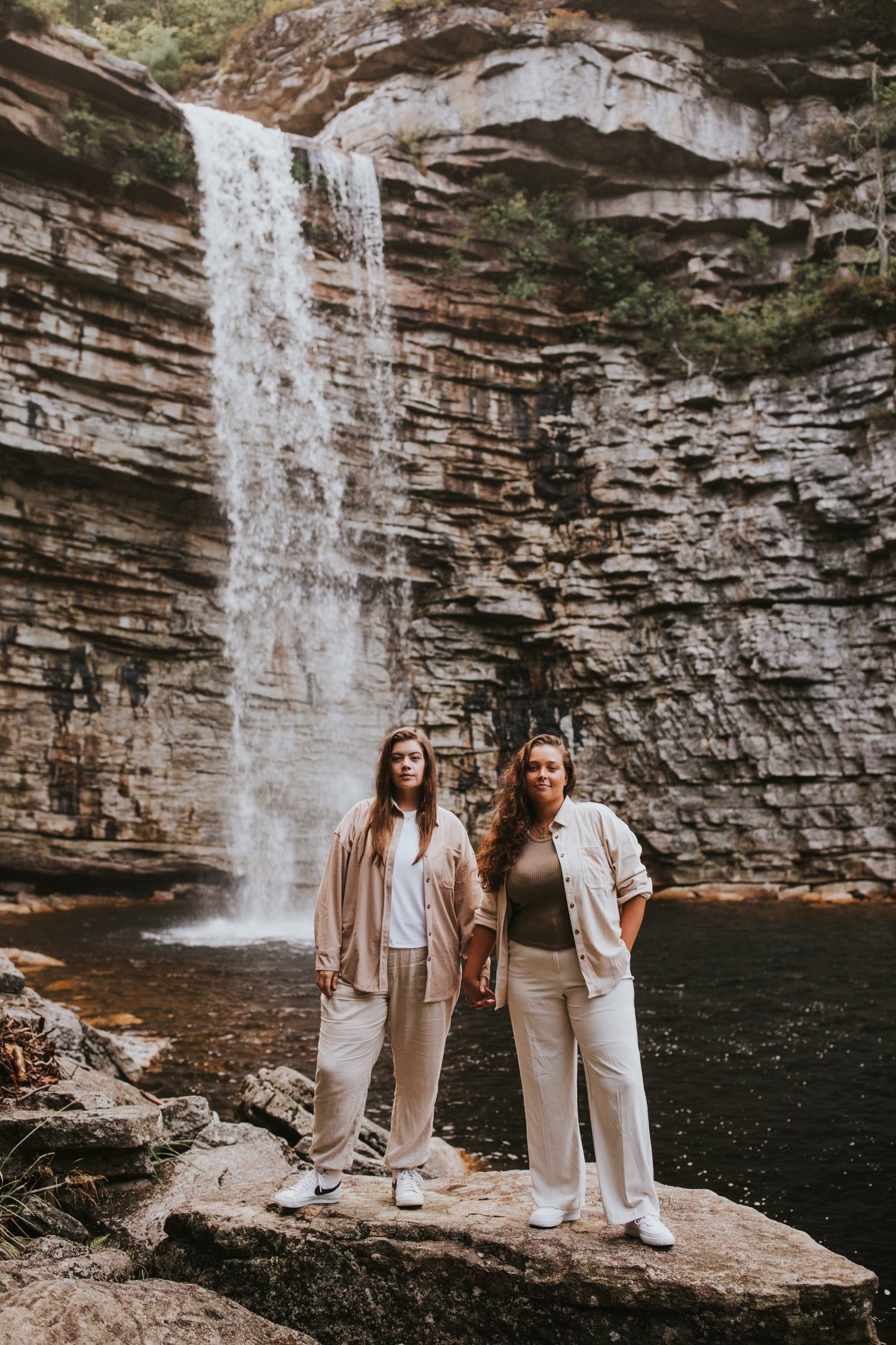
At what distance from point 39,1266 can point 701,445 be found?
72.2 feet

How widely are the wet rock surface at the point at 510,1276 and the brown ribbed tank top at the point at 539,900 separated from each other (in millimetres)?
1137

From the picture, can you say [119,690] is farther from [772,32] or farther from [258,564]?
[772,32]

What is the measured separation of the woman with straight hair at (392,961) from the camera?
390 centimetres

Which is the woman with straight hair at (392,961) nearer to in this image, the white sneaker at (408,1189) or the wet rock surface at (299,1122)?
the white sneaker at (408,1189)

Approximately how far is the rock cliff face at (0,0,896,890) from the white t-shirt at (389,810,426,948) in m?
17.1

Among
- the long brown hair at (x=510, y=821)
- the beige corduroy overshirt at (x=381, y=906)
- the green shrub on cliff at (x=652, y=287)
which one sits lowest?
the beige corduroy overshirt at (x=381, y=906)

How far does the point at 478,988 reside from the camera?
414cm

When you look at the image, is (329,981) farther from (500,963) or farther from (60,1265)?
(60,1265)

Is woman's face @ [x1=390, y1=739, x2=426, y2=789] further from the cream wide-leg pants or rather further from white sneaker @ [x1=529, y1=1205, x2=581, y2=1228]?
white sneaker @ [x1=529, y1=1205, x2=581, y2=1228]

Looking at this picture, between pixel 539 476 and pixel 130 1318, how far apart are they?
70.6 ft

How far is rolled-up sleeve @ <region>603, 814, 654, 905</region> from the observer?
3.97 meters

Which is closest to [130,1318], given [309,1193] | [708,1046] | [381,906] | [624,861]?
[309,1193]

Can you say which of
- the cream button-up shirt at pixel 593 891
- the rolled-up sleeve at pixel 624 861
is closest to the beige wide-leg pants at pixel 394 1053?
the cream button-up shirt at pixel 593 891

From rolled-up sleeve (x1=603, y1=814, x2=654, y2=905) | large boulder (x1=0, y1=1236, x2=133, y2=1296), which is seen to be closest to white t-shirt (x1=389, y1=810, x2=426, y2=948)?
rolled-up sleeve (x1=603, y1=814, x2=654, y2=905)
